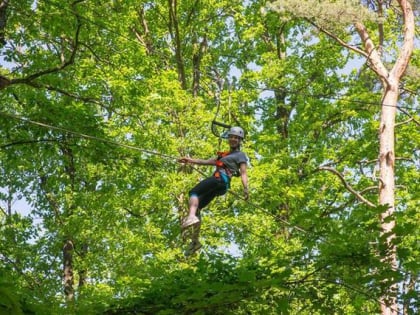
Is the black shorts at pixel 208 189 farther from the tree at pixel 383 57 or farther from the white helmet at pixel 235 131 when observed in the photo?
the tree at pixel 383 57

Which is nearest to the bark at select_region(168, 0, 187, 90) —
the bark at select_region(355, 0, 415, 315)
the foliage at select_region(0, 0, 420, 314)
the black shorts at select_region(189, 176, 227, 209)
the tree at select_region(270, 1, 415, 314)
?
the foliage at select_region(0, 0, 420, 314)

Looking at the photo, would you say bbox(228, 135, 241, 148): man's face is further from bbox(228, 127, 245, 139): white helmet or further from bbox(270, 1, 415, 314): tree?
bbox(270, 1, 415, 314): tree

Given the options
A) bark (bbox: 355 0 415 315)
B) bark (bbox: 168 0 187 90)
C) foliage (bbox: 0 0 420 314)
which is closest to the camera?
foliage (bbox: 0 0 420 314)

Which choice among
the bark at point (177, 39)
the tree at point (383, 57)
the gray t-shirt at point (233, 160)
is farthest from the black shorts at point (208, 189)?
the bark at point (177, 39)

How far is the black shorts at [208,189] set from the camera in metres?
8.38

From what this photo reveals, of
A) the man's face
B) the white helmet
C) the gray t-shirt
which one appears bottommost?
the gray t-shirt

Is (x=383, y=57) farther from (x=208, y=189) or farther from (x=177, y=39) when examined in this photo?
A: (x=208, y=189)

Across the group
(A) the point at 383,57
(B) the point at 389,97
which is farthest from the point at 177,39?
(B) the point at 389,97

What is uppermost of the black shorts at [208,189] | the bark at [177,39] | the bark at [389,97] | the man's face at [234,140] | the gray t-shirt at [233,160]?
the bark at [177,39]

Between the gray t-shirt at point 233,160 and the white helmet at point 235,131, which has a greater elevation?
the white helmet at point 235,131

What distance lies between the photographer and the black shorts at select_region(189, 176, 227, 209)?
838cm

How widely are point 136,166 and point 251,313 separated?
20.0 ft

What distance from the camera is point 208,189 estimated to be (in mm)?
8438

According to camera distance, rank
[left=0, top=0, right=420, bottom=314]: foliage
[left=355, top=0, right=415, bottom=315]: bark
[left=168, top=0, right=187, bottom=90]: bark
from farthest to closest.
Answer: [left=168, top=0, right=187, bottom=90]: bark → [left=355, top=0, right=415, bottom=315]: bark → [left=0, top=0, right=420, bottom=314]: foliage
